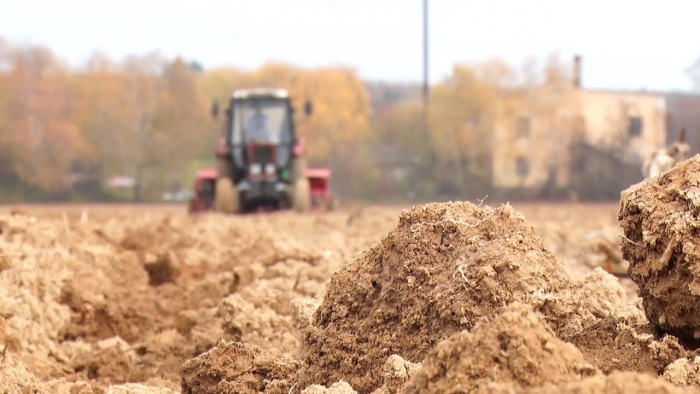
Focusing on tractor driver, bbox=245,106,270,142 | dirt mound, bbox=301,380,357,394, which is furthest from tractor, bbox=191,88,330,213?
dirt mound, bbox=301,380,357,394

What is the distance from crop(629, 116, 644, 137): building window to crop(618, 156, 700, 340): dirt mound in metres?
39.7

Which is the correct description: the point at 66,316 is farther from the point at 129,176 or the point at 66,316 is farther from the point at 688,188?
the point at 129,176

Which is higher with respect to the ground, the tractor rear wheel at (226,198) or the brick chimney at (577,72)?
the brick chimney at (577,72)

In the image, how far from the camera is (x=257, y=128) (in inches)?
866

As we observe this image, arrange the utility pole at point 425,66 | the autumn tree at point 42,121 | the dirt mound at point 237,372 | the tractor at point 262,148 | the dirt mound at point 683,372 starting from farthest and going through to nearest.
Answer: the utility pole at point 425,66 → the autumn tree at point 42,121 → the tractor at point 262,148 → the dirt mound at point 237,372 → the dirt mound at point 683,372

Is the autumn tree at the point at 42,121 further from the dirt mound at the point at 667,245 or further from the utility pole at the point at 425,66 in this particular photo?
the dirt mound at the point at 667,245

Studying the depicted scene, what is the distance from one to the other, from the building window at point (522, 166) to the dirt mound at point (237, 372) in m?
41.5

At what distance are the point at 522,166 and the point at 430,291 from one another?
42.3m

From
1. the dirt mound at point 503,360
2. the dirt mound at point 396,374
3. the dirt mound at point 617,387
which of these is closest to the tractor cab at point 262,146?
the dirt mound at point 396,374

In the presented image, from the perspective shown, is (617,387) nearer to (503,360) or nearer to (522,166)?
(503,360)

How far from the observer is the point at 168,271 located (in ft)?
27.7

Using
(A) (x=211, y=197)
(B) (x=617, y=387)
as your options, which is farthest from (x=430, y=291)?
(A) (x=211, y=197)

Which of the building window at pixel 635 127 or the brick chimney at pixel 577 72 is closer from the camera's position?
the building window at pixel 635 127

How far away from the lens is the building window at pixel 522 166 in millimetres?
44653
